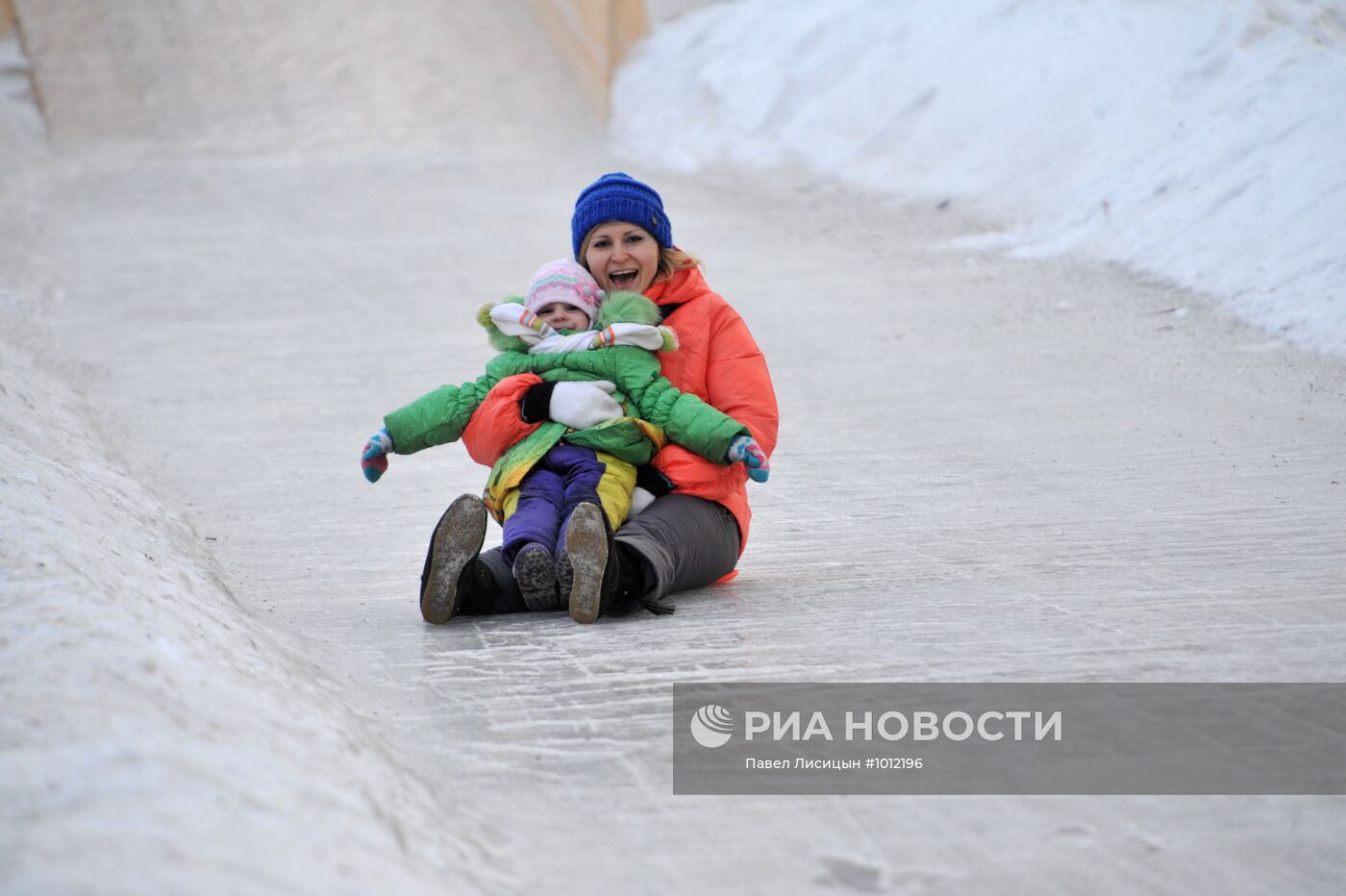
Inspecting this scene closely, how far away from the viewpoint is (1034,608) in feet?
11.4

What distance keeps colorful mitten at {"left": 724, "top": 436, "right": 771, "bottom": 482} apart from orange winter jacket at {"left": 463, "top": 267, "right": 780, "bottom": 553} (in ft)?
0.40

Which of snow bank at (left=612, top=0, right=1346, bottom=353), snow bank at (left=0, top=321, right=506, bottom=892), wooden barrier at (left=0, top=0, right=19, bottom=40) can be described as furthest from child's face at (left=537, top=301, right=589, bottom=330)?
wooden barrier at (left=0, top=0, right=19, bottom=40)

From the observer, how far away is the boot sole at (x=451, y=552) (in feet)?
10.9

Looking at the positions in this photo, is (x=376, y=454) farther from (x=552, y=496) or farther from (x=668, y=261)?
(x=668, y=261)

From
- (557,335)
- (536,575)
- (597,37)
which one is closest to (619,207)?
(557,335)

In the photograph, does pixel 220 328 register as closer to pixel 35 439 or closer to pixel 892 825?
pixel 35 439

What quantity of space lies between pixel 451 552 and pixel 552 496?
13.9 inches

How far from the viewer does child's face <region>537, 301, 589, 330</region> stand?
12.8 feet

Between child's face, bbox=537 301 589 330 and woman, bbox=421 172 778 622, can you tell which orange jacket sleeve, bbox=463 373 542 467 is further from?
child's face, bbox=537 301 589 330

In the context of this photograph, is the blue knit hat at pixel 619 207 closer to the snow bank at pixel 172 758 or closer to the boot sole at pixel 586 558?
the boot sole at pixel 586 558

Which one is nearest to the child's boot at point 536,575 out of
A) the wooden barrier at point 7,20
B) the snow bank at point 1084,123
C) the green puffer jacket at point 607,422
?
the green puffer jacket at point 607,422

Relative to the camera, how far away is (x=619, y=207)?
3.99 metres

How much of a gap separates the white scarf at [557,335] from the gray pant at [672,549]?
0.43m

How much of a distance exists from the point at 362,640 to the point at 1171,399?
4.02m
